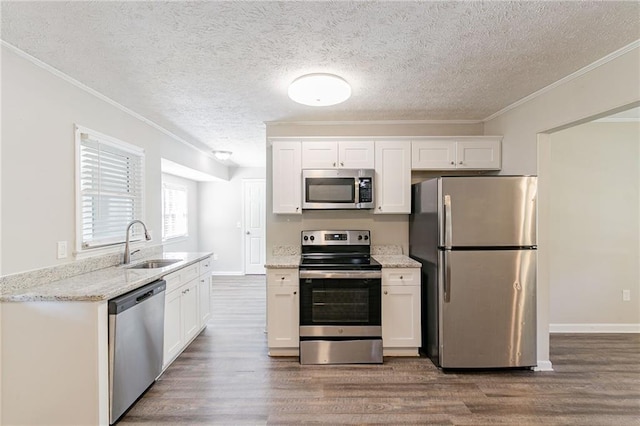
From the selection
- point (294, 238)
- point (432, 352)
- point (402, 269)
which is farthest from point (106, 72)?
point (432, 352)

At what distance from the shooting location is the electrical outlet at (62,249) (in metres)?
2.29

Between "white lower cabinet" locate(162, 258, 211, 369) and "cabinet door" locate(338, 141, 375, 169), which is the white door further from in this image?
"cabinet door" locate(338, 141, 375, 169)

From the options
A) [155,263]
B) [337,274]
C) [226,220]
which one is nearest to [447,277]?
[337,274]

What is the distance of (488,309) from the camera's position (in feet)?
8.77

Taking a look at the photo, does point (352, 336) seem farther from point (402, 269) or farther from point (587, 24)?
point (587, 24)

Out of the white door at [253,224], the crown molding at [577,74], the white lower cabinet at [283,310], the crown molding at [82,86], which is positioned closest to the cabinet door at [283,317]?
the white lower cabinet at [283,310]

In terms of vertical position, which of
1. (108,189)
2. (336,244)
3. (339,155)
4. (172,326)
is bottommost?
(172,326)

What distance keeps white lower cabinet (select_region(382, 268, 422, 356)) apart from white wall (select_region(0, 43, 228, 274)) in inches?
106

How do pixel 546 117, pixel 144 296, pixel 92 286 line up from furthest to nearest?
Result: pixel 546 117
pixel 144 296
pixel 92 286

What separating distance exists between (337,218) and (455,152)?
1452 mm

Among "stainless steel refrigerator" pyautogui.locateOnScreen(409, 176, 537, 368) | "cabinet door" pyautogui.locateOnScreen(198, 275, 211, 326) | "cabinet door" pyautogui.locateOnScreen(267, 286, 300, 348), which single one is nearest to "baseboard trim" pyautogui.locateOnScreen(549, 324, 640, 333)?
"stainless steel refrigerator" pyautogui.locateOnScreen(409, 176, 537, 368)

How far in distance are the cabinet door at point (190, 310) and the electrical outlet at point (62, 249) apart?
38.1 inches

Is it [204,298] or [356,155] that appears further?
[204,298]

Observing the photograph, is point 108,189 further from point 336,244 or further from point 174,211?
point 174,211
